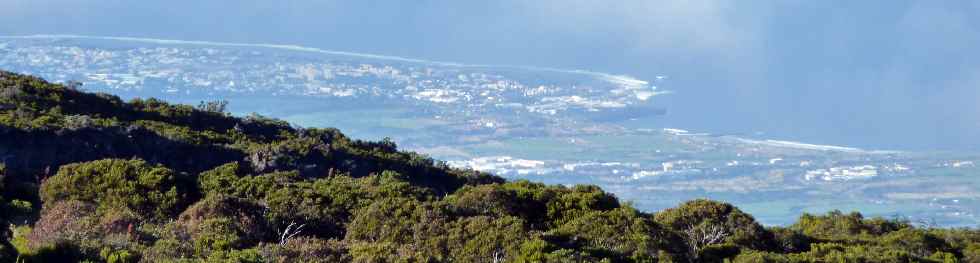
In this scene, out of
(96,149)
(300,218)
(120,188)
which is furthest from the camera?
(96,149)

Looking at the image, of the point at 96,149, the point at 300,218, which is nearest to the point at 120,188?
the point at 300,218

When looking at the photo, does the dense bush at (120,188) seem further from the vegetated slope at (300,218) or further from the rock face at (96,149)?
the rock face at (96,149)

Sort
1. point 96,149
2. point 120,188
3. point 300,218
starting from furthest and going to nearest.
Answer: point 96,149 → point 120,188 → point 300,218

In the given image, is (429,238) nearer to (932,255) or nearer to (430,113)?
(932,255)

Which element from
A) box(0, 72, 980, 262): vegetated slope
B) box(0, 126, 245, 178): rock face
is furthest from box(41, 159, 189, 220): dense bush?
box(0, 126, 245, 178): rock face

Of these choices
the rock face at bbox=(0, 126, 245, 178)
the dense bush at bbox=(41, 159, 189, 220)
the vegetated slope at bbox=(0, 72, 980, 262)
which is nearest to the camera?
the vegetated slope at bbox=(0, 72, 980, 262)

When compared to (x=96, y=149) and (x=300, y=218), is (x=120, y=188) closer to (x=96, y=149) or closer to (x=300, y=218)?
(x=300, y=218)

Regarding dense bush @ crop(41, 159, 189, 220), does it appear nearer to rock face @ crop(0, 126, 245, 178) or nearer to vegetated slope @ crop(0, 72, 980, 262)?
vegetated slope @ crop(0, 72, 980, 262)

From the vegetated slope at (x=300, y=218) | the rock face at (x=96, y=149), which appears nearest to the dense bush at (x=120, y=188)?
the vegetated slope at (x=300, y=218)
